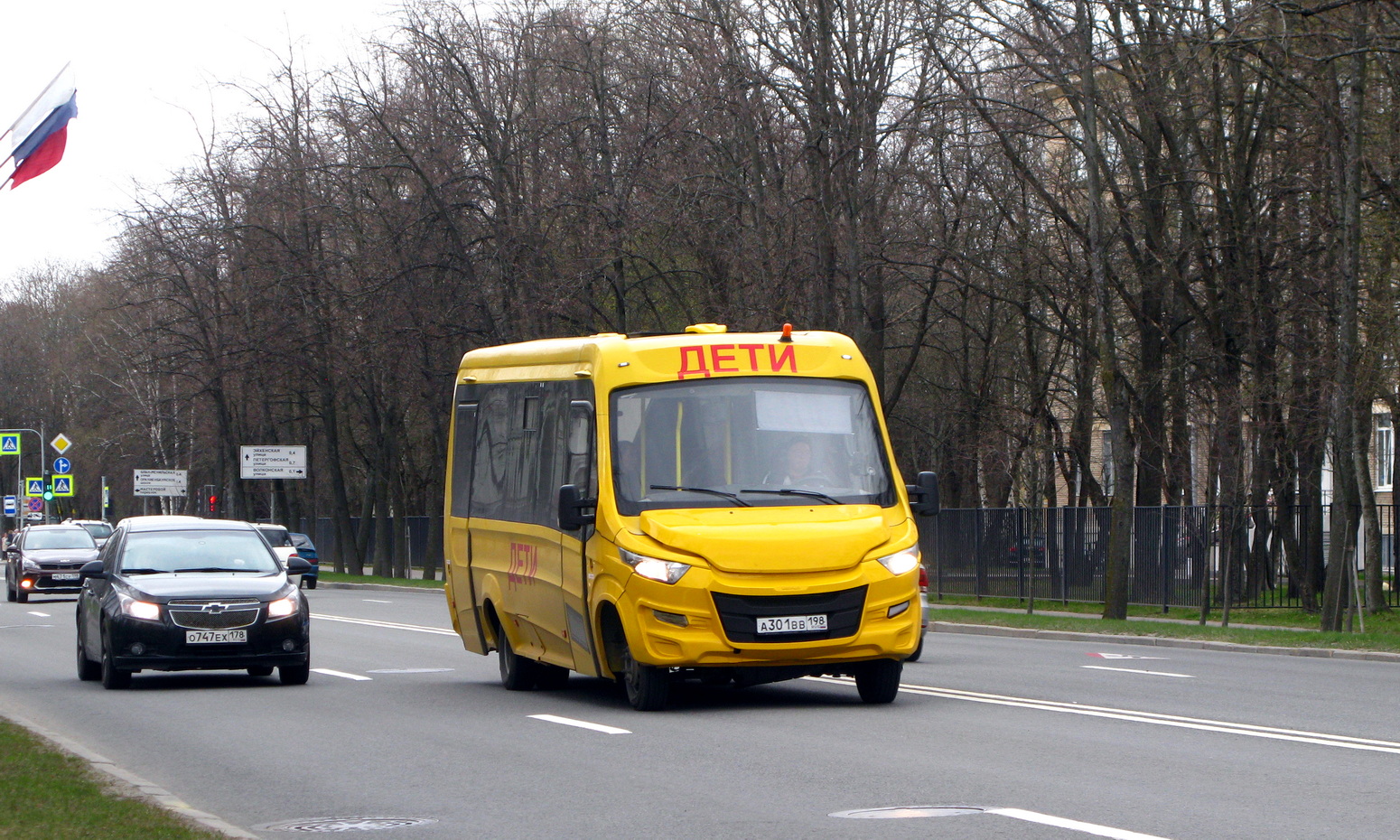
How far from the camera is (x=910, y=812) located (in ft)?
27.6

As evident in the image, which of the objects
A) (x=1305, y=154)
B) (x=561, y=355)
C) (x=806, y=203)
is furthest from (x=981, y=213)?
(x=561, y=355)

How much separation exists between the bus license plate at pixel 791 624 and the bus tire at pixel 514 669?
3550mm

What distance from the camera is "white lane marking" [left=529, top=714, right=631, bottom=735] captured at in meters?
12.2

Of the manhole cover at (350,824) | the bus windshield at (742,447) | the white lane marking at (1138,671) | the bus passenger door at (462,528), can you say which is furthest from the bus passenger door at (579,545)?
the white lane marking at (1138,671)

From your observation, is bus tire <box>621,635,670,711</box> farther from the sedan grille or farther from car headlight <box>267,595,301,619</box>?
the sedan grille

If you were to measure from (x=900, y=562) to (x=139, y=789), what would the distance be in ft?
18.9

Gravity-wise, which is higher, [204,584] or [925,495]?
[925,495]

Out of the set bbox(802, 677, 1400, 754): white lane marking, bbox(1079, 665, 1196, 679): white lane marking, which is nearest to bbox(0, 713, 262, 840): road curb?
bbox(802, 677, 1400, 754): white lane marking

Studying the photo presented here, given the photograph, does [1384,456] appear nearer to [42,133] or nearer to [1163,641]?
[1163,641]

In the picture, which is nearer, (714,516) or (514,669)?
(714,516)

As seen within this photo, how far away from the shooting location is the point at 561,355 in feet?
47.9

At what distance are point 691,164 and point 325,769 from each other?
86.1 ft

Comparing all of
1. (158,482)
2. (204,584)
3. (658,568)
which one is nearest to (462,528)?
(204,584)

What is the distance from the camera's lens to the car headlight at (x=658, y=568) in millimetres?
12711
